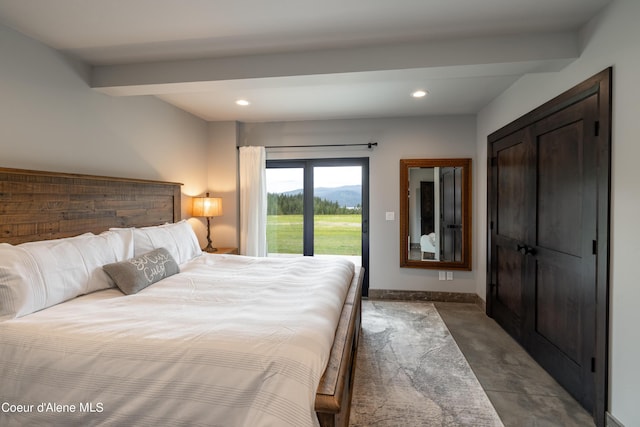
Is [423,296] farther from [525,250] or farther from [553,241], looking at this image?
[553,241]

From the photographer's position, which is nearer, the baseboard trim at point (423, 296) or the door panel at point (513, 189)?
the door panel at point (513, 189)

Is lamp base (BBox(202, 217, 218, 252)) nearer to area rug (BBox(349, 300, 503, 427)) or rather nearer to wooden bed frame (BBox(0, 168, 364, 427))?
wooden bed frame (BBox(0, 168, 364, 427))

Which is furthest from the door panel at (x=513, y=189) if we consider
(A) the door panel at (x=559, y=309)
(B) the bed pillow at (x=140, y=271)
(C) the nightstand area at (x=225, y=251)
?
(C) the nightstand area at (x=225, y=251)

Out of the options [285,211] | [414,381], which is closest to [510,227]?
[414,381]

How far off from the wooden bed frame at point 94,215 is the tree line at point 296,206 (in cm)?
132

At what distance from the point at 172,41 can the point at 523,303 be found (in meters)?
3.65

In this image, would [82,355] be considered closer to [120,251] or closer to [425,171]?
[120,251]

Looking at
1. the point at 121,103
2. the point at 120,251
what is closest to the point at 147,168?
the point at 121,103

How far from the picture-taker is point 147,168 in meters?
3.02

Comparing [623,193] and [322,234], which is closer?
[623,193]

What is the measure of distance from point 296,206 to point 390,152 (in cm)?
153

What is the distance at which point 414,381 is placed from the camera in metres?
2.15

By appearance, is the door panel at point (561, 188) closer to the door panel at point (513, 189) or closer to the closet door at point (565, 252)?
the closet door at point (565, 252)

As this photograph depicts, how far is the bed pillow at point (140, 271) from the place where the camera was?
6.36ft
